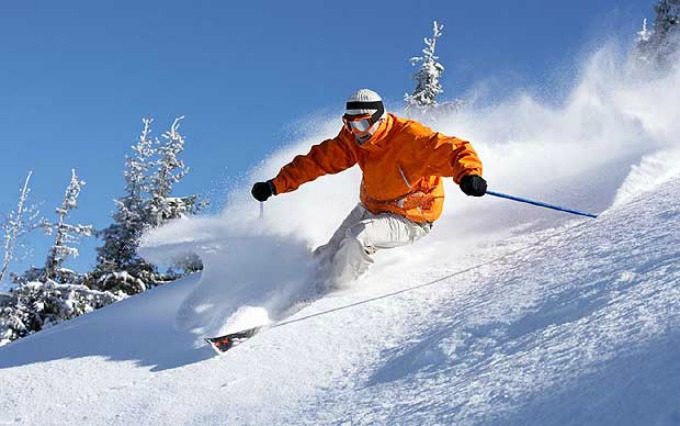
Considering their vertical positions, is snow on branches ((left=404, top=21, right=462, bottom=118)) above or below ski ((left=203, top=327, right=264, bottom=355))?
above

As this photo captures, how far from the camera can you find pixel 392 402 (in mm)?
3080

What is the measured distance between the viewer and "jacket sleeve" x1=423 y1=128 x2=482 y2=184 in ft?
16.7

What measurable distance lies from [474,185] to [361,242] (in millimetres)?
1067

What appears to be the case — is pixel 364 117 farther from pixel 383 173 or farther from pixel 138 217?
pixel 138 217

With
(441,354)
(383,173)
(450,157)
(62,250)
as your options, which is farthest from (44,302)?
(441,354)

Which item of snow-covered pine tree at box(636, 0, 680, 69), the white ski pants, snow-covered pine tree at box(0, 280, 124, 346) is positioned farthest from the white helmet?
snow-covered pine tree at box(636, 0, 680, 69)

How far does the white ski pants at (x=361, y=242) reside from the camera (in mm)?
5438

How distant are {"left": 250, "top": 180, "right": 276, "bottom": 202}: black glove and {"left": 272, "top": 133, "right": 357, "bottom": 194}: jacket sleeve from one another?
0.14 feet

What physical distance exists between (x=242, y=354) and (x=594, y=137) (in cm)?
600

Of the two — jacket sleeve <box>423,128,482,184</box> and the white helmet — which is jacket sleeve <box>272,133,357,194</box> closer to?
the white helmet

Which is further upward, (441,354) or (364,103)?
(364,103)

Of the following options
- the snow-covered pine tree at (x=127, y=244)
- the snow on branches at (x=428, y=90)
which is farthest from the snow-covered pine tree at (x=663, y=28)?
the snow-covered pine tree at (x=127, y=244)

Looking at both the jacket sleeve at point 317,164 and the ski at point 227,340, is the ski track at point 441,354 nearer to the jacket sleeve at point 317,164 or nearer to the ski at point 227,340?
the ski at point 227,340

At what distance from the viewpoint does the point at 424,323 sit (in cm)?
420
